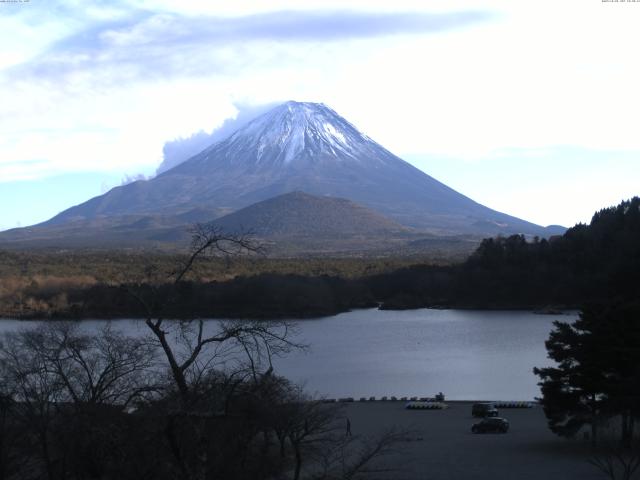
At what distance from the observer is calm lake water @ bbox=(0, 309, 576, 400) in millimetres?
18906

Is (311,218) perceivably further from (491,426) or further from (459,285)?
(491,426)

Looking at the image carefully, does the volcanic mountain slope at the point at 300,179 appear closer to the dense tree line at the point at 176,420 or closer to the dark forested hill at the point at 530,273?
the dark forested hill at the point at 530,273

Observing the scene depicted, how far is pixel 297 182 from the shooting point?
106 metres

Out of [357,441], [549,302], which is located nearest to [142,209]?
[549,302]

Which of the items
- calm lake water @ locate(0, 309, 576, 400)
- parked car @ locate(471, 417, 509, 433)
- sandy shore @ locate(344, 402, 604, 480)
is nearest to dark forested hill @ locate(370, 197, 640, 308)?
calm lake water @ locate(0, 309, 576, 400)

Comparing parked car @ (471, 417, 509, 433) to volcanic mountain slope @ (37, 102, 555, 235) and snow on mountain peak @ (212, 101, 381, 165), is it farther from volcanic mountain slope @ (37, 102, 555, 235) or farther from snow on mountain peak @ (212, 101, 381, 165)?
snow on mountain peak @ (212, 101, 381, 165)

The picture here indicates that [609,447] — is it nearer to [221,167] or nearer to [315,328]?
[315,328]

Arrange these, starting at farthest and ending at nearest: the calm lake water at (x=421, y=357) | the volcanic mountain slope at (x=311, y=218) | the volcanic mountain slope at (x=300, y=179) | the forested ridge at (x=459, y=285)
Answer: the volcanic mountain slope at (x=300, y=179)
the volcanic mountain slope at (x=311, y=218)
the forested ridge at (x=459, y=285)
the calm lake water at (x=421, y=357)

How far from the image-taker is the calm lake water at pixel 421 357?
1891 cm

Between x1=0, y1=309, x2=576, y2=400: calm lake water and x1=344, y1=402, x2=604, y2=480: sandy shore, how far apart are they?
2.06 meters

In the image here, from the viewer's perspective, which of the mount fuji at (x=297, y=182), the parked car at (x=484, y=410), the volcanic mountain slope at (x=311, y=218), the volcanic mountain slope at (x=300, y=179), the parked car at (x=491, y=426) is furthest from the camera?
the volcanic mountain slope at (x=300, y=179)

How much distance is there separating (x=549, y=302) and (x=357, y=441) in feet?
97.9

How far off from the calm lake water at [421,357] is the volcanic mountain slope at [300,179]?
65840 mm

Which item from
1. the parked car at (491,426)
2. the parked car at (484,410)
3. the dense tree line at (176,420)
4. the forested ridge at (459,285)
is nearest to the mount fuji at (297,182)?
the forested ridge at (459,285)
